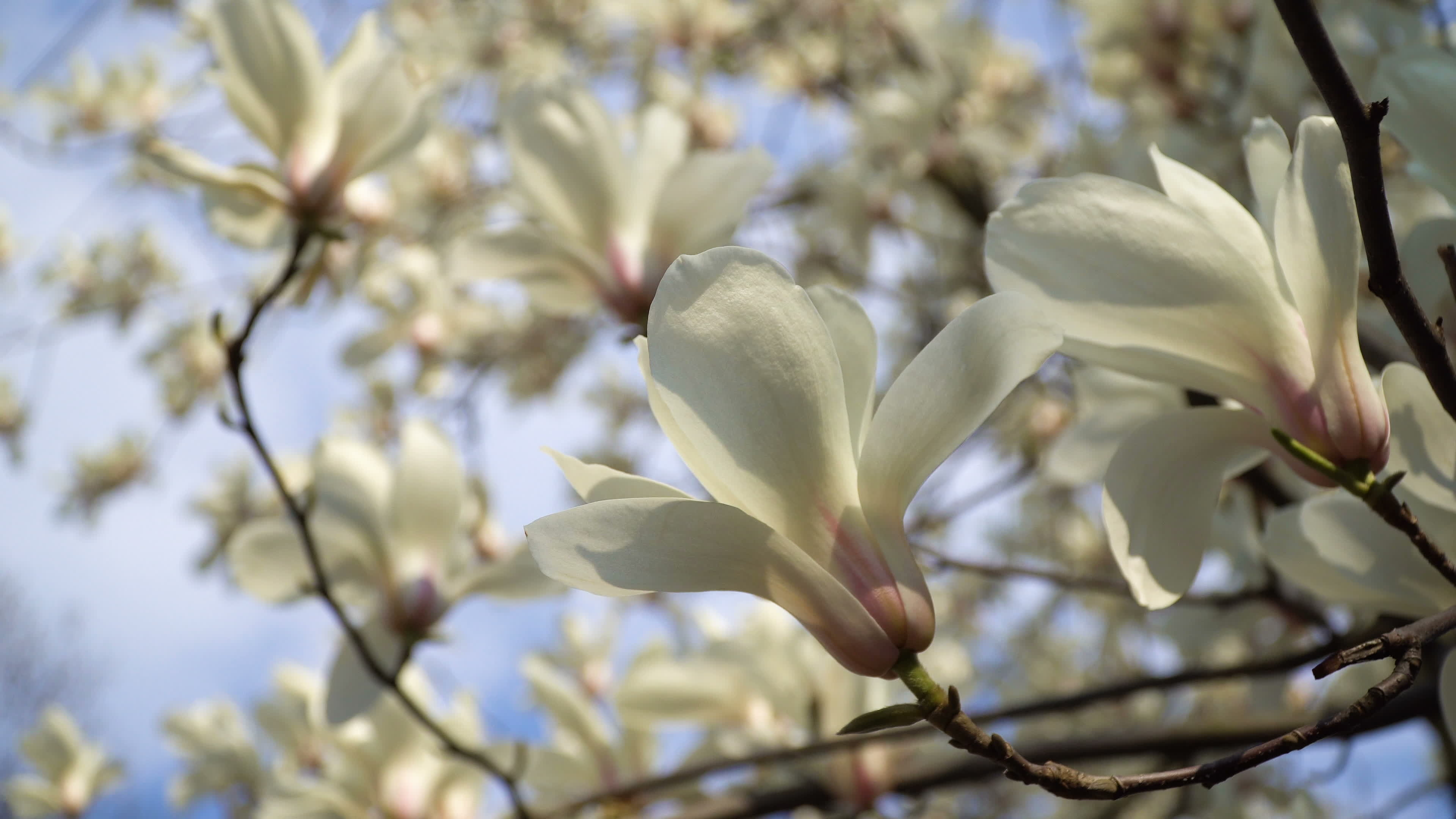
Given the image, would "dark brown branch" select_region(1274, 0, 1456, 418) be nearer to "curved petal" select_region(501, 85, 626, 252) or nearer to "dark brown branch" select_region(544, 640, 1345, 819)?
"dark brown branch" select_region(544, 640, 1345, 819)

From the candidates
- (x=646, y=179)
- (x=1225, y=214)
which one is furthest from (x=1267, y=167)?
(x=646, y=179)

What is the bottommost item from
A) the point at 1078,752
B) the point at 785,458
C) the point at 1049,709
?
the point at 1078,752

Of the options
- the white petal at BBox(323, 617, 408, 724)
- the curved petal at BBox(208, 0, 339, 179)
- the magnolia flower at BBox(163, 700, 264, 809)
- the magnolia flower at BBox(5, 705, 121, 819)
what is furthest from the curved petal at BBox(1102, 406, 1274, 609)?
the magnolia flower at BBox(5, 705, 121, 819)

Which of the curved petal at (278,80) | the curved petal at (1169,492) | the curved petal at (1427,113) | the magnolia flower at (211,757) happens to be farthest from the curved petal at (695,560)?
the magnolia flower at (211,757)

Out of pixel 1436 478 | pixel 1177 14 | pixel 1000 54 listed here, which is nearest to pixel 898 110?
pixel 1177 14

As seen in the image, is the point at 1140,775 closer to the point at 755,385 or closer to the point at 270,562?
the point at 755,385

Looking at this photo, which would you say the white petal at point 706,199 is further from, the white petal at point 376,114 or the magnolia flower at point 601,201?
the white petal at point 376,114

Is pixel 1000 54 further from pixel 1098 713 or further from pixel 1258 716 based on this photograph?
pixel 1258 716
